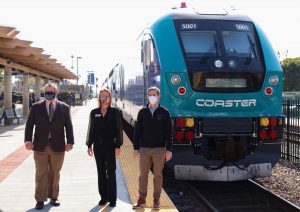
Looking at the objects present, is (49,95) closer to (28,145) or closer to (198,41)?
(28,145)

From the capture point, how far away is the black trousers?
6.37m

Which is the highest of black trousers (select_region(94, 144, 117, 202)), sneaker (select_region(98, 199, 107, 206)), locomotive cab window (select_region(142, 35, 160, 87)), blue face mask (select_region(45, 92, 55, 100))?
locomotive cab window (select_region(142, 35, 160, 87))

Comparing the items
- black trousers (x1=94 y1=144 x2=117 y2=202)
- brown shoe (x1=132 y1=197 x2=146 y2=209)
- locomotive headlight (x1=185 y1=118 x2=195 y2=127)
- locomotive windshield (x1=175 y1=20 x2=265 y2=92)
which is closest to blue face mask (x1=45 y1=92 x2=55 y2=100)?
black trousers (x1=94 y1=144 x2=117 y2=202)

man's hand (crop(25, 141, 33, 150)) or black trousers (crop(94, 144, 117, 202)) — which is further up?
man's hand (crop(25, 141, 33, 150))

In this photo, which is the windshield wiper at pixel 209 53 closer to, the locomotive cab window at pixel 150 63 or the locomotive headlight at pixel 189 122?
the locomotive cab window at pixel 150 63

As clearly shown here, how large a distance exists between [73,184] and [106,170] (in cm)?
178

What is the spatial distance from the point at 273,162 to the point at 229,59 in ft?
6.30

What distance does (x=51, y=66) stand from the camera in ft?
90.9

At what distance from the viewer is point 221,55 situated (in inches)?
313

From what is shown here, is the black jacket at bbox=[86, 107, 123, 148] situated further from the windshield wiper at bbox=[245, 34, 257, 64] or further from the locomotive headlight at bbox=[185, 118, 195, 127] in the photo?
the windshield wiper at bbox=[245, 34, 257, 64]

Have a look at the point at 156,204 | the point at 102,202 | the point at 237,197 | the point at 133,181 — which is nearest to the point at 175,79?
the point at 133,181

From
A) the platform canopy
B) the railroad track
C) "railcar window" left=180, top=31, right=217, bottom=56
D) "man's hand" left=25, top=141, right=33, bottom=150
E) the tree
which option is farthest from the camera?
the tree

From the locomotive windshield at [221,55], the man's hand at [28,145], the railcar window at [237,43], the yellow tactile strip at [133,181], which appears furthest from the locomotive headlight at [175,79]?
the man's hand at [28,145]

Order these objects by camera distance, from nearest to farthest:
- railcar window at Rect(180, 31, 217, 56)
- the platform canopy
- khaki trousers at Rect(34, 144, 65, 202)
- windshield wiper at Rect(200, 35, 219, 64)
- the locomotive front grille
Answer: khaki trousers at Rect(34, 144, 65, 202)
the locomotive front grille
windshield wiper at Rect(200, 35, 219, 64)
railcar window at Rect(180, 31, 217, 56)
the platform canopy
